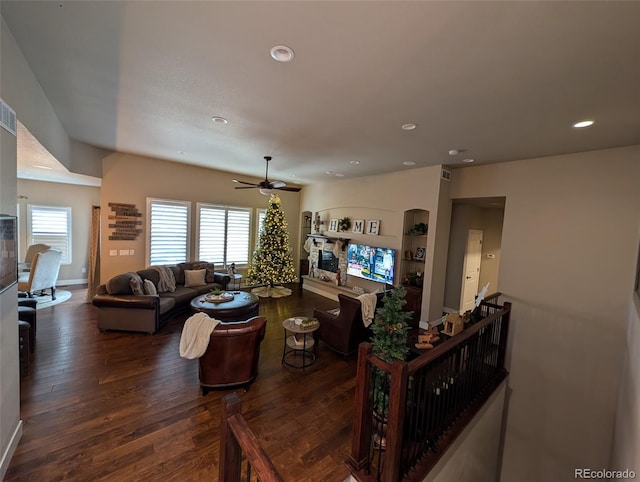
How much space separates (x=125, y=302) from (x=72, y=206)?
16.2 feet

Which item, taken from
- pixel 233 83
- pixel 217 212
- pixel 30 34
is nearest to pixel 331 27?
pixel 233 83

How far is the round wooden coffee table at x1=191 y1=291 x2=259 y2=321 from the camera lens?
4.24 m

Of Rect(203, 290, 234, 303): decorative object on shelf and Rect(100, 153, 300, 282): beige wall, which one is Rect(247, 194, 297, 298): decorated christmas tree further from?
Rect(203, 290, 234, 303): decorative object on shelf

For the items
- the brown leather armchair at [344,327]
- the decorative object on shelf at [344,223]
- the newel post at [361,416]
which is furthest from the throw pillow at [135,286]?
the decorative object on shelf at [344,223]

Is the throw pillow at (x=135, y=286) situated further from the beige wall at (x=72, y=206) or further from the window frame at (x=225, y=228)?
the beige wall at (x=72, y=206)

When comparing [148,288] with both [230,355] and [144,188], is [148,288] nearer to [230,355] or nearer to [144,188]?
[144,188]

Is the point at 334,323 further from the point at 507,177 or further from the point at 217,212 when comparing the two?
the point at 217,212

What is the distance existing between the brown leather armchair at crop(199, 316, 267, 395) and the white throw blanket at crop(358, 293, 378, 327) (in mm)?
1542

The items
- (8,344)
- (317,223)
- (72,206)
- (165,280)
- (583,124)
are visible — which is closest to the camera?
(8,344)

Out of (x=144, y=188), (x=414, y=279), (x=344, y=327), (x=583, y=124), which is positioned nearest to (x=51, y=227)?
(x=144, y=188)

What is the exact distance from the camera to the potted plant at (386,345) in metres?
2.25

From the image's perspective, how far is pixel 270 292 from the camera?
703 cm

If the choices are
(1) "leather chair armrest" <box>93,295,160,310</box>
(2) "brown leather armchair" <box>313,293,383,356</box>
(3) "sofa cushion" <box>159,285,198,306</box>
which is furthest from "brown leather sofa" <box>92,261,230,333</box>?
(2) "brown leather armchair" <box>313,293,383,356</box>

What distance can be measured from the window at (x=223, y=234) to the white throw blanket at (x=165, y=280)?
1267 mm
